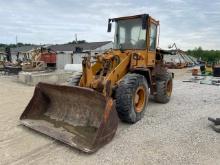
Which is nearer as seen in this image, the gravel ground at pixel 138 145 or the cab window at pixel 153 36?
the gravel ground at pixel 138 145

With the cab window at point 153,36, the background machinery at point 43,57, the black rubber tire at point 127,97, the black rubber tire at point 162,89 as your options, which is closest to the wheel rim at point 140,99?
the black rubber tire at point 127,97

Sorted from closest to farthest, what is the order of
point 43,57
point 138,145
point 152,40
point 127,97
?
point 138,145 < point 127,97 < point 152,40 < point 43,57

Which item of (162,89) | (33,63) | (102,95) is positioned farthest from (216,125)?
(33,63)

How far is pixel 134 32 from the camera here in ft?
21.7

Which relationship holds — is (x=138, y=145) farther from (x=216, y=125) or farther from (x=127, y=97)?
(x=216, y=125)

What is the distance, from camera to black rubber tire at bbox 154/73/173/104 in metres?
7.63

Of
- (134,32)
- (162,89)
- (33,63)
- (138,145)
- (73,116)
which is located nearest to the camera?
(138,145)

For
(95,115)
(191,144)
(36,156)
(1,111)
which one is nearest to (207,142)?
(191,144)

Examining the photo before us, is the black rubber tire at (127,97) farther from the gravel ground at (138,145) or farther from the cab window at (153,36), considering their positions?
the cab window at (153,36)

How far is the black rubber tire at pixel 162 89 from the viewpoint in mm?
7631

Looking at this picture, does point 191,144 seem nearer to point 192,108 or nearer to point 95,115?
point 95,115

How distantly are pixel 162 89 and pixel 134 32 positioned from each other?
79.6 inches

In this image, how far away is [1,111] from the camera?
6934 mm

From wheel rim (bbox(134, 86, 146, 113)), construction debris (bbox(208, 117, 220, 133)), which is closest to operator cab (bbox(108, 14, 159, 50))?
wheel rim (bbox(134, 86, 146, 113))
